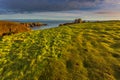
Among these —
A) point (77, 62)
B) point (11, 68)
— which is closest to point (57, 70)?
point (77, 62)

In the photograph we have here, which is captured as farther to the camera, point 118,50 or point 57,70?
point 118,50

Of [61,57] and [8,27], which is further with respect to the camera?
[8,27]

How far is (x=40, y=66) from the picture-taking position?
1694 cm

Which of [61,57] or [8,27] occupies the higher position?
[8,27]

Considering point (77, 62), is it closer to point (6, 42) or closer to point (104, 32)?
point (6, 42)

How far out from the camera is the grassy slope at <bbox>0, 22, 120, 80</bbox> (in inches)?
628

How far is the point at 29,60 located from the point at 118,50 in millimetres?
7931

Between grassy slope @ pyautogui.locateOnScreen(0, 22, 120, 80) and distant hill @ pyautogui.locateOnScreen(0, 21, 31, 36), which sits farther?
distant hill @ pyautogui.locateOnScreen(0, 21, 31, 36)

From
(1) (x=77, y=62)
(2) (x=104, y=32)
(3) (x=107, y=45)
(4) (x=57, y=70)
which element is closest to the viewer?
(4) (x=57, y=70)

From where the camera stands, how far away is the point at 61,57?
738 inches

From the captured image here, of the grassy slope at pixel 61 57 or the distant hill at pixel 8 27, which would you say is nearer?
the grassy slope at pixel 61 57

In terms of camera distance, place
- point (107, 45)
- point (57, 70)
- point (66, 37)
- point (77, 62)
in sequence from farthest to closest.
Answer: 1. point (66, 37)
2. point (107, 45)
3. point (77, 62)
4. point (57, 70)

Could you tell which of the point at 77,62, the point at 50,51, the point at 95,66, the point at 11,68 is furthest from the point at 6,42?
the point at 95,66

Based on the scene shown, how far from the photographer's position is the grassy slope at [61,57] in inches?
628
